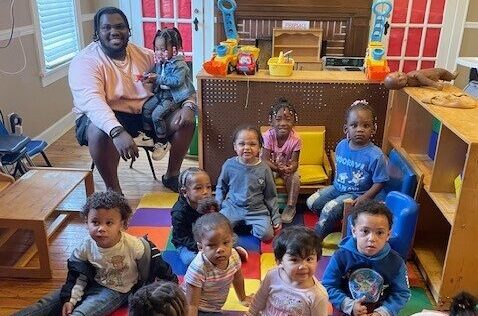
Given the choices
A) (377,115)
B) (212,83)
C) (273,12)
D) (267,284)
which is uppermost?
(273,12)

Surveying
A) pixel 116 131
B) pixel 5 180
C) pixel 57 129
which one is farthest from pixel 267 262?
pixel 57 129

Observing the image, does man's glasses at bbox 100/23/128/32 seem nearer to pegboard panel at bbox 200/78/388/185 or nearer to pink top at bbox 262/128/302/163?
pegboard panel at bbox 200/78/388/185

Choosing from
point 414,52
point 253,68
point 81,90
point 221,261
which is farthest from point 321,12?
point 221,261

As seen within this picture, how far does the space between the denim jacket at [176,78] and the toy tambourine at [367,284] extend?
5.06 feet

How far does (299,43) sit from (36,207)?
9.97 ft

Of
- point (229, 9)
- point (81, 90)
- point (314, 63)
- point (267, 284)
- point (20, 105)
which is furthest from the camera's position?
point (314, 63)

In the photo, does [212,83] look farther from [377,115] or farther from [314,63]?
[314,63]

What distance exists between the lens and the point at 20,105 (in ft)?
10.3

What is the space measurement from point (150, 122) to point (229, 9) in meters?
0.89

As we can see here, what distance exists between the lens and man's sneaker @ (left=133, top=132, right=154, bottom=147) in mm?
2758

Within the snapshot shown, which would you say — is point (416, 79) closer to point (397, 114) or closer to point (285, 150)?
point (397, 114)

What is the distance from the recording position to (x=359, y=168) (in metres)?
2.17

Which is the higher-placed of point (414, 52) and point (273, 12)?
point (273, 12)

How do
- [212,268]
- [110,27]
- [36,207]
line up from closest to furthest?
[212,268]
[36,207]
[110,27]
